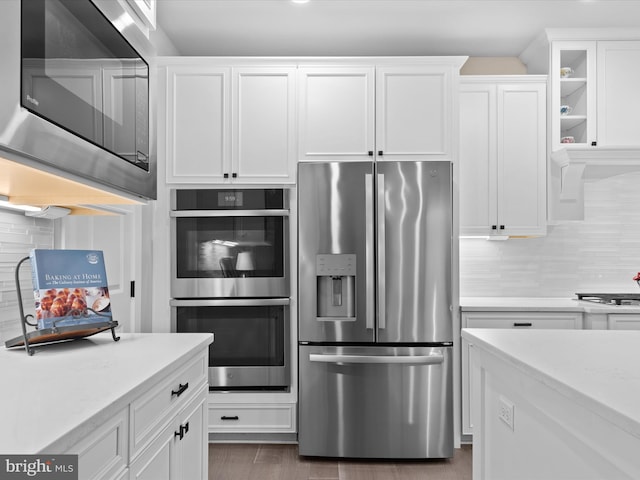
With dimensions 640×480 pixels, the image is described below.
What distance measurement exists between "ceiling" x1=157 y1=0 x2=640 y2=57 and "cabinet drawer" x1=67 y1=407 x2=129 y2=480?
2.53 m

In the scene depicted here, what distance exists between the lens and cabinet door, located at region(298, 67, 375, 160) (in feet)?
10.1

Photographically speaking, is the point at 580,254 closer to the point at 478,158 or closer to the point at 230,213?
the point at 478,158

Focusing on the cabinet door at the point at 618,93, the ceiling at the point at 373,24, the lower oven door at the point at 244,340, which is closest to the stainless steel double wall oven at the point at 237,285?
the lower oven door at the point at 244,340

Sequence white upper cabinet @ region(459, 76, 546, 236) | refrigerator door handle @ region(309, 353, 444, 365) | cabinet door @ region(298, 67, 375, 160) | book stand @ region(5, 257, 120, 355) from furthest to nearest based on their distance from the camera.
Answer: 1. white upper cabinet @ region(459, 76, 546, 236)
2. cabinet door @ region(298, 67, 375, 160)
3. refrigerator door handle @ region(309, 353, 444, 365)
4. book stand @ region(5, 257, 120, 355)

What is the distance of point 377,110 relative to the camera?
10.1 feet

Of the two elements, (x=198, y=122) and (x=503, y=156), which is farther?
(x=503, y=156)

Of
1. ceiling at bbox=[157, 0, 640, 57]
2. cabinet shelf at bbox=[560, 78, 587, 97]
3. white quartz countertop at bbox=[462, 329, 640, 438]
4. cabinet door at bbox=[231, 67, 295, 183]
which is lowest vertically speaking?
white quartz countertop at bbox=[462, 329, 640, 438]

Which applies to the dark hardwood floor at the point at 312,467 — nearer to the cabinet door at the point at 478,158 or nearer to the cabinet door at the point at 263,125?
the cabinet door at the point at 478,158

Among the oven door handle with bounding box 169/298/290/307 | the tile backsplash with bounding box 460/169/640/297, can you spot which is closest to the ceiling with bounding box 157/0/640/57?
the tile backsplash with bounding box 460/169/640/297

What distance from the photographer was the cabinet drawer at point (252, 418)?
3037 mm

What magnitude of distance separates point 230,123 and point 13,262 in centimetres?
169

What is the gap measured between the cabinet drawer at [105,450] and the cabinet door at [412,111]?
2.32 m

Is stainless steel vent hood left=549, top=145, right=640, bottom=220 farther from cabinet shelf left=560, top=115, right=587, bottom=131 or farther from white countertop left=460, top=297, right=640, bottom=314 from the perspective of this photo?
white countertop left=460, top=297, right=640, bottom=314

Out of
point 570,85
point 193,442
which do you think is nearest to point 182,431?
point 193,442
